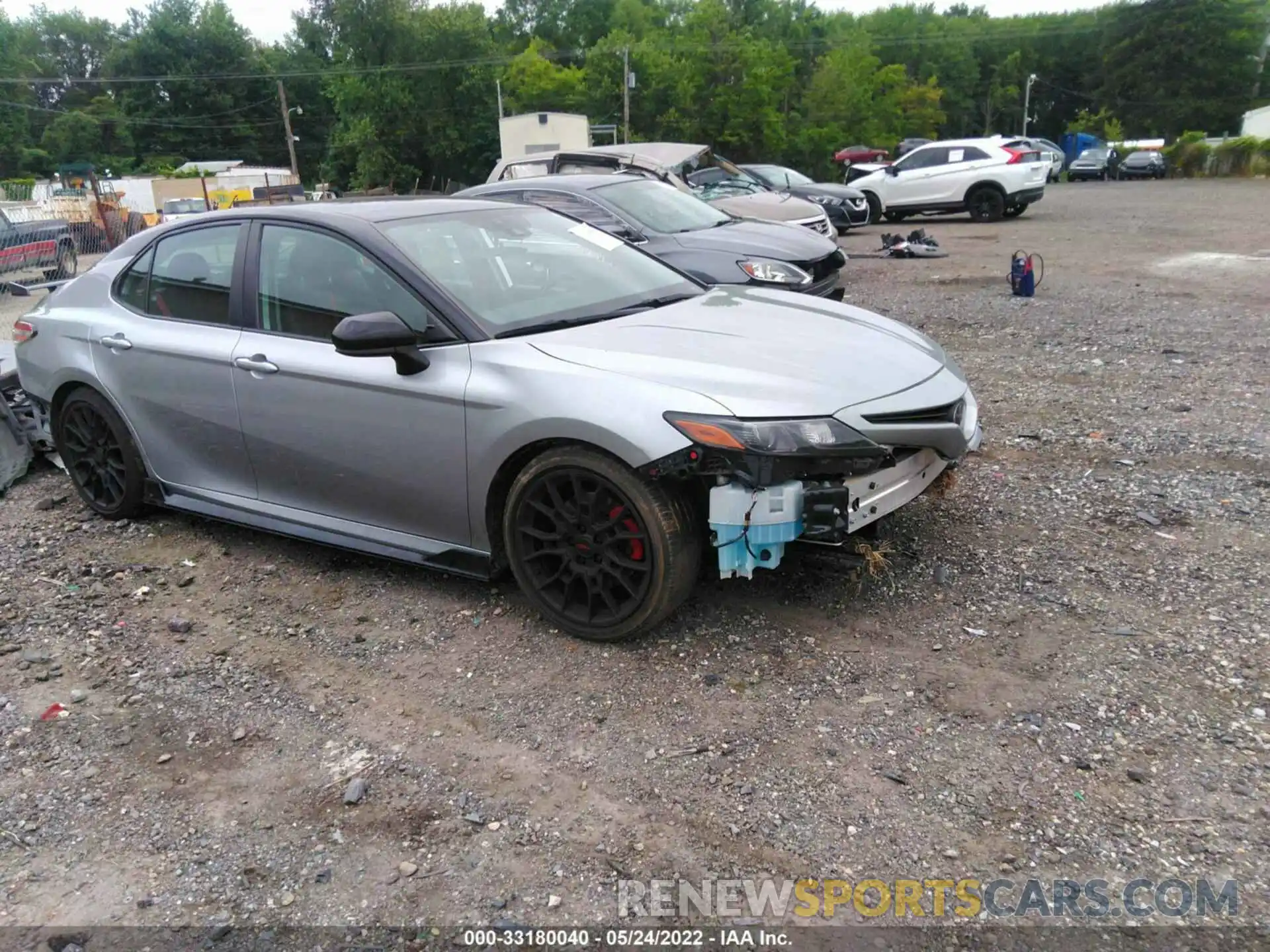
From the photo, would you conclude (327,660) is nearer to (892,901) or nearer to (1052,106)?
(892,901)

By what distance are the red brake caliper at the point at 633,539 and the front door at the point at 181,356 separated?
1.91 metres

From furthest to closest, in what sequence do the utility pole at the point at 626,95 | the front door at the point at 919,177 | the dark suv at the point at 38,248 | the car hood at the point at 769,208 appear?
the utility pole at the point at 626,95
the front door at the point at 919,177
the dark suv at the point at 38,248
the car hood at the point at 769,208

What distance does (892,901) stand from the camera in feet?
7.75

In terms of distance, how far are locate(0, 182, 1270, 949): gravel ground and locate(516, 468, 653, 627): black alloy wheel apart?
0.19 metres

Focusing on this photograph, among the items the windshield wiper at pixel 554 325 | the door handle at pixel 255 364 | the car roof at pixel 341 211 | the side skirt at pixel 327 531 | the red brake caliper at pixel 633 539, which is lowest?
the side skirt at pixel 327 531

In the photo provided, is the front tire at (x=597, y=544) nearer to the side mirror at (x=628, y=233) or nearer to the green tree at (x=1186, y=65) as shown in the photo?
the side mirror at (x=628, y=233)

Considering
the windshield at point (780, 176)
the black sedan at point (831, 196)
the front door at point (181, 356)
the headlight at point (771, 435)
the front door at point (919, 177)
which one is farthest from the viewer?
the front door at point (919, 177)

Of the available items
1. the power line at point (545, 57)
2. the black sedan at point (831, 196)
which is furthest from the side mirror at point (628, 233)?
the power line at point (545, 57)

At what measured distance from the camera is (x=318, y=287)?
405 cm

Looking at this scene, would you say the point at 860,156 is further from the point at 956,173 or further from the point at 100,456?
the point at 100,456

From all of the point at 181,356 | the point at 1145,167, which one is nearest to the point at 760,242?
the point at 181,356

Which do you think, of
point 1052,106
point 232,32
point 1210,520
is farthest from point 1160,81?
point 1210,520

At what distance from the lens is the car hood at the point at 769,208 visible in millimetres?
12242

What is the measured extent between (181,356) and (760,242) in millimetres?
5683
